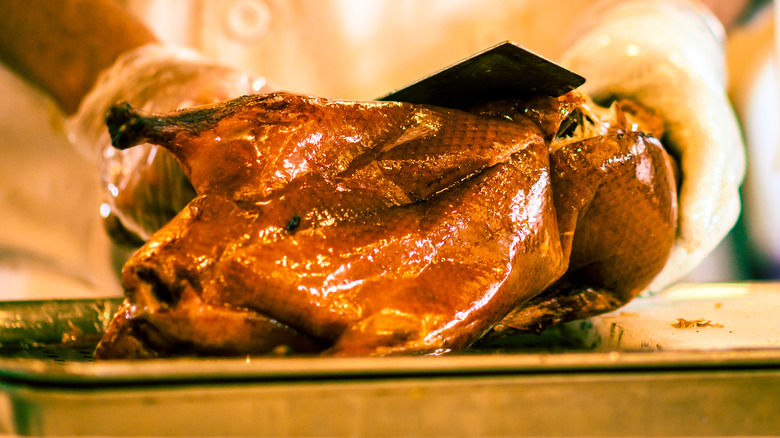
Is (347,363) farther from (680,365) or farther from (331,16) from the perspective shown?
(331,16)

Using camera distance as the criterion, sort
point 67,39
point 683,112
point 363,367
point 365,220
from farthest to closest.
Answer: point 67,39 → point 683,112 → point 365,220 → point 363,367

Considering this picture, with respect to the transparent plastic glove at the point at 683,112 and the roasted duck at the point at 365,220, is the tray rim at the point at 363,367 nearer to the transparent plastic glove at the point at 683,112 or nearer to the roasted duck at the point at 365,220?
the roasted duck at the point at 365,220

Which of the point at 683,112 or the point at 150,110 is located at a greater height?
the point at 150,110

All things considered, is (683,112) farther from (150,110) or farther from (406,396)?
(150,110)

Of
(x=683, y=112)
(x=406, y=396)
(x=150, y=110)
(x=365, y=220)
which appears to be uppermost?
(x=150, y=110)

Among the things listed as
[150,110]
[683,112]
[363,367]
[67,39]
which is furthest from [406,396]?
[67,39]

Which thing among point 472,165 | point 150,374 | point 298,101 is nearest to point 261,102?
point 298,101

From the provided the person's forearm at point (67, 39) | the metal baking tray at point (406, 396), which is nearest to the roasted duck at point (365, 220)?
the metal baking tray at point (406, 396)
